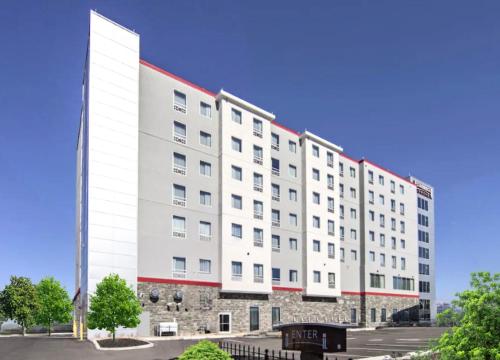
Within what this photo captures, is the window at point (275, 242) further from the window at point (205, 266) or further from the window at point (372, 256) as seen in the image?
the window at point (372, 256)

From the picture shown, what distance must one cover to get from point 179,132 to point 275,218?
16031mm

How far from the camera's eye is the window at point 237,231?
4622 centimetres

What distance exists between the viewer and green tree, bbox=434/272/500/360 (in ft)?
31.0

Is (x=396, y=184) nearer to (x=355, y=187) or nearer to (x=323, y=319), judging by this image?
(x=355, y=187)

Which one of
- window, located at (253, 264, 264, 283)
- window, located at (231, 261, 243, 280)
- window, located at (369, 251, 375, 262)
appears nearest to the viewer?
window, located at (231, 261, 243, 280)

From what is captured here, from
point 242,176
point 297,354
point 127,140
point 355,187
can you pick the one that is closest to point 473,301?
point 297,354

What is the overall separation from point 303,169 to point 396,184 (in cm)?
2540

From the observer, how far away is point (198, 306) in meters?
42.1

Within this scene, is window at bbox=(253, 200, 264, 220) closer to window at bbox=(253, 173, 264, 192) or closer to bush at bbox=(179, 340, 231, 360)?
window at bbox=(253, 173, 264, 192)

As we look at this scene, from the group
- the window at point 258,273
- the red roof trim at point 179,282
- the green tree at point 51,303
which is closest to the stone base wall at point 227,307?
the red roof trim at point 179,282

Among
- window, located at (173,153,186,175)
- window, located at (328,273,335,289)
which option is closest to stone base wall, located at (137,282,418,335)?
window, located at (328,273,335,289)

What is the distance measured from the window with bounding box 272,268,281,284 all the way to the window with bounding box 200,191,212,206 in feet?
39.5

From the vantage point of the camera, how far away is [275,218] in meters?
52.5

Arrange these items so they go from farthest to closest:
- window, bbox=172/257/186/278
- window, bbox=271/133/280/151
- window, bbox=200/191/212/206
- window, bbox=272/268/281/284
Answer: window, bbox=271/133/280/151, window, bbox=272/268/281/284, window, bbox=200/191/212/206, window, bbox=172/257/186/278
